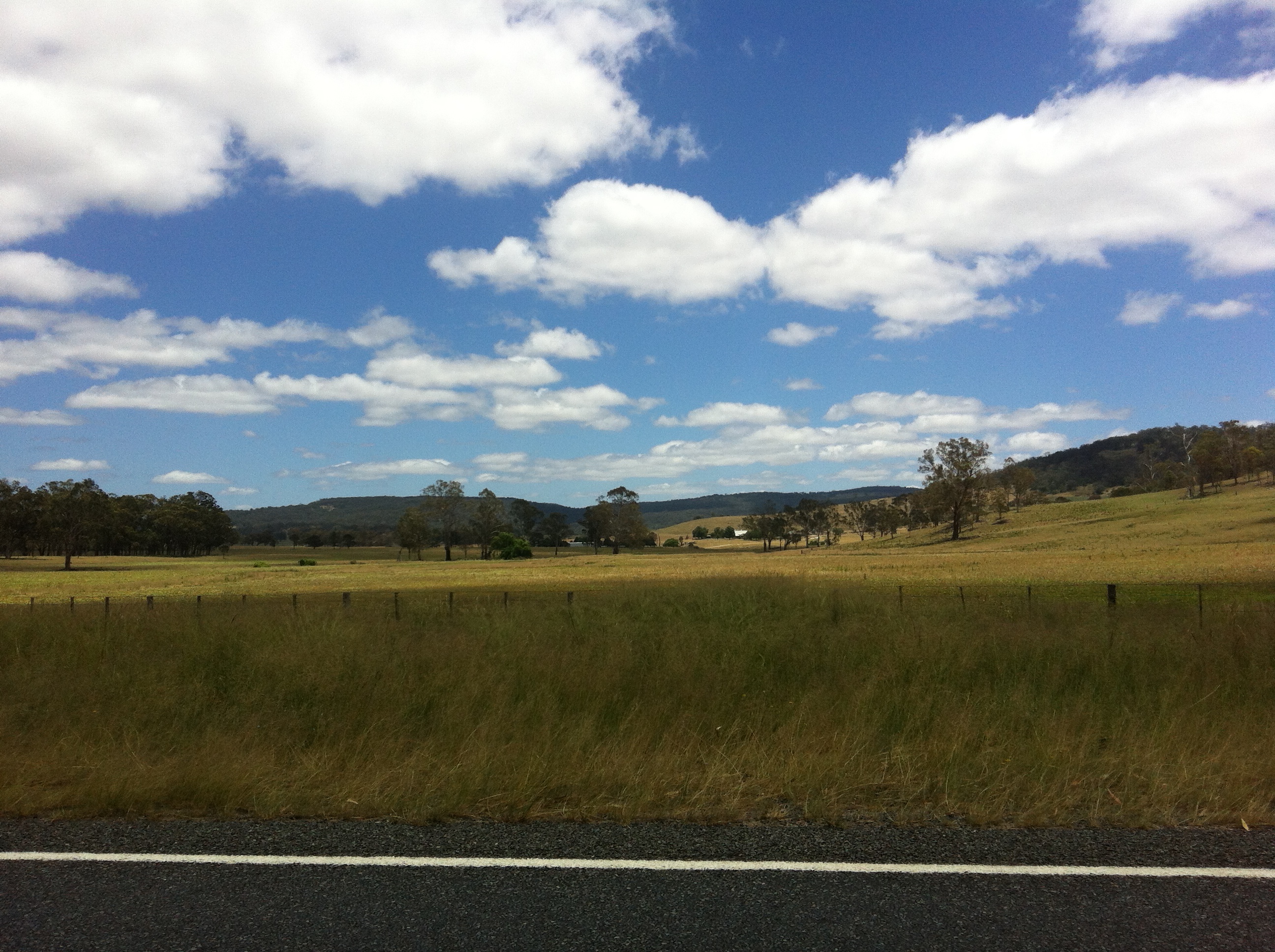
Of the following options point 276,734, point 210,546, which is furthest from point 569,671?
point 210,546

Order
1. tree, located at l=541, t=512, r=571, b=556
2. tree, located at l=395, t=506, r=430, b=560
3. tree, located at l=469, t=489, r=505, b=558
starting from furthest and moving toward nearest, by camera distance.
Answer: tree, located at l=541, t=512, r=571, b=556 → tree, located at l=469, t=489, r=505, b=558 → tree, located at l=395, t=506, r=430, b=560

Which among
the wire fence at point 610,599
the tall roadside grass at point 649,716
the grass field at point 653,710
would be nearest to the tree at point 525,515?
the wire fence at point 610,599

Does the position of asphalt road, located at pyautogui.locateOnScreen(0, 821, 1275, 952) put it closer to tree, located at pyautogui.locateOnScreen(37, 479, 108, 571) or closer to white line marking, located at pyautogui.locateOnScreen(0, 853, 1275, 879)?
white line marking, located at pyautogui.locateOnScreen(0, 853, 1275, 879)

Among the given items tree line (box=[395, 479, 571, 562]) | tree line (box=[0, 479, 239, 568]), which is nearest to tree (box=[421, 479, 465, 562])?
tree line (box=[395, 479, 571, 562])

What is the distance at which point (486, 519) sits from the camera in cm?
14012

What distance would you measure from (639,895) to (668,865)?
0.47 metres

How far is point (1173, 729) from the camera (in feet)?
25.1

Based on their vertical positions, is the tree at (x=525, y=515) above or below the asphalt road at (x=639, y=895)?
above

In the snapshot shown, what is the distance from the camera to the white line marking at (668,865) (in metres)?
4.82

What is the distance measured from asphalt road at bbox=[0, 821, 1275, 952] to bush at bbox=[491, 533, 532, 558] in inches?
4944

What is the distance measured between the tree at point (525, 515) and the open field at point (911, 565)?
42.8 meters

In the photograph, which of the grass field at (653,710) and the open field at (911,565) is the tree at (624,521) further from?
the grass field at (653,710)

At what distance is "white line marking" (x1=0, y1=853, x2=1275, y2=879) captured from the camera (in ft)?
15.8

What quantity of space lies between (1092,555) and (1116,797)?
206 feet
